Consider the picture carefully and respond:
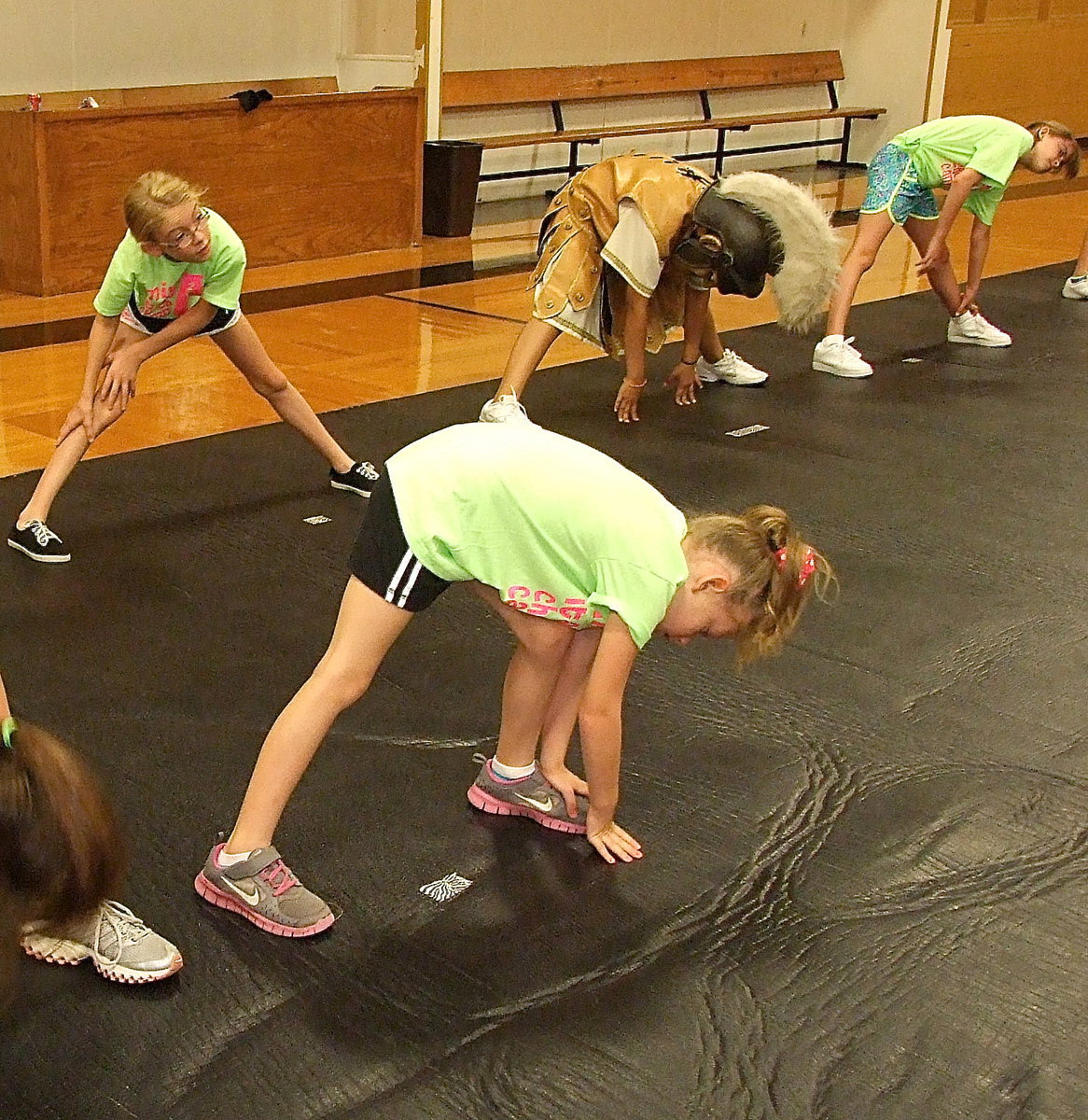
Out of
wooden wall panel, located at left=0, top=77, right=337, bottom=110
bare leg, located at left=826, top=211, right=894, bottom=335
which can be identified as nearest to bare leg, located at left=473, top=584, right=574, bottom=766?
bare leg, located at left=826, top=211, right=894, bottom=335

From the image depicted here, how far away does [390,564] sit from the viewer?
6.43ft

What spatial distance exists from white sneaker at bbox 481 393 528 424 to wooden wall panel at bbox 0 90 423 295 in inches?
93.1

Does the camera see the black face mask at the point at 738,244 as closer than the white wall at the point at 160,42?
Yes

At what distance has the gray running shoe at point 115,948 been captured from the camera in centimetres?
188

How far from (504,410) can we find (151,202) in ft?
4.34

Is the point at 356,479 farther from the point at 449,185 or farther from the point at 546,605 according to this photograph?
the point at 449,185

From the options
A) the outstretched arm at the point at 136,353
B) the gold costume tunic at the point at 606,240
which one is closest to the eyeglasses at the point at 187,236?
the outstretched arm at the point at 136,353

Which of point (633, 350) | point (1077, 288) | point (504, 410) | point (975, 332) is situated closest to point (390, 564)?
point (504, 410)

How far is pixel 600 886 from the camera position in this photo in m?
2.14

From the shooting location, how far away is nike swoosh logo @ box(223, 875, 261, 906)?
201cm

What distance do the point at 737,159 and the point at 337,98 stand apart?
395 cm

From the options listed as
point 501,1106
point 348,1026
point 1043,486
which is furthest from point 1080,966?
point 1043,486

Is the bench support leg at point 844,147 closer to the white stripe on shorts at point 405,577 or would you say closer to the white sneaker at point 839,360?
the white sneaker at point 839,360

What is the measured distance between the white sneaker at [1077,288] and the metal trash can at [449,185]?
8.94 ft
